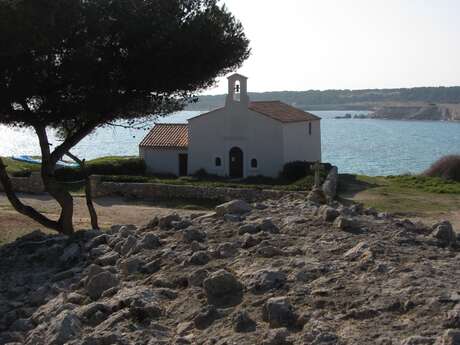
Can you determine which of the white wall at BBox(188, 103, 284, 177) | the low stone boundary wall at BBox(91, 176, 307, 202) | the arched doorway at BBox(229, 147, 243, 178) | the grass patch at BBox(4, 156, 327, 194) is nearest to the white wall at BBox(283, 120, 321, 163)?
the white wall at BBox(188, 103, 284, 177)

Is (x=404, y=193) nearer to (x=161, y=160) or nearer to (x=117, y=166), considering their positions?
(x=161, y=160)

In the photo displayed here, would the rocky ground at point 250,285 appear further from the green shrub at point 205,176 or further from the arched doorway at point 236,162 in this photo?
the arched doorway at point 236,162

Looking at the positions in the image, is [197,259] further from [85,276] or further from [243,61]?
[243,61]

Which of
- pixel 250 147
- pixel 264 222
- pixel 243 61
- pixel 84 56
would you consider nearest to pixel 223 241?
pixel 264 222

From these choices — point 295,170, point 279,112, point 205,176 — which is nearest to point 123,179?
point 205,176

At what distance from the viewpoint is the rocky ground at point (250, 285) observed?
7.03 metres

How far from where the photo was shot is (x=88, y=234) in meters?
13.1

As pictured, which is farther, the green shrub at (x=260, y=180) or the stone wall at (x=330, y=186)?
the green shrub at (x=260, y=180)

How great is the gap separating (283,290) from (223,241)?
2521 mm

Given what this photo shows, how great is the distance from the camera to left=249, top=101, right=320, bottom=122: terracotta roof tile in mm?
39000

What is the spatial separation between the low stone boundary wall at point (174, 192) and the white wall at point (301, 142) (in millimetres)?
8428

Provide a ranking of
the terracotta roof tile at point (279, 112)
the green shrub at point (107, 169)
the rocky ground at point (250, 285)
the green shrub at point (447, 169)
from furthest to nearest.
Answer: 1. the green shrub at point (447, 169)
2. the terracotta roof tile at point (279, 112)
3. the green shrub at point (107, 169)
4. the rocky ground at point (250, 285)

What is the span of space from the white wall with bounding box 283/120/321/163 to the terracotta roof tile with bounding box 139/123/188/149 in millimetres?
5844

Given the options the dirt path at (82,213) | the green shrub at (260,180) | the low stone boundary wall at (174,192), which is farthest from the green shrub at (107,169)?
the green shrub at (260,180)
